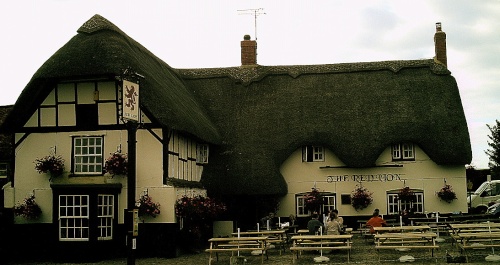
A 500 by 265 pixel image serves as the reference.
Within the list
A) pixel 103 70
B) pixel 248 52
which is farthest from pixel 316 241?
pixel 248 52

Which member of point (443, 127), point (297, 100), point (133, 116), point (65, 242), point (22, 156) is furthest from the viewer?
point (297, 100)

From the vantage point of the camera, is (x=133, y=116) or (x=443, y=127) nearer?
(x=133, y=116)

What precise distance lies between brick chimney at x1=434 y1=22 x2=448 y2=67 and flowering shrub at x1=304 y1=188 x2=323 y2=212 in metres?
9.98

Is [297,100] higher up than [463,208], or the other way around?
[297,100]

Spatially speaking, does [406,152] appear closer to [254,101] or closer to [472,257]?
[254,101]

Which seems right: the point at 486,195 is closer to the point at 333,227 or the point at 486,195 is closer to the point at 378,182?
the point at 378,182

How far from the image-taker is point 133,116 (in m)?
14.1

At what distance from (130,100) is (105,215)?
318 inches

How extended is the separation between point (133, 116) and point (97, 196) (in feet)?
24.4

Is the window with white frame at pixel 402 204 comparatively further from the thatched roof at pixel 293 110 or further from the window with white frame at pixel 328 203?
the window with white frame at pixel 328 203

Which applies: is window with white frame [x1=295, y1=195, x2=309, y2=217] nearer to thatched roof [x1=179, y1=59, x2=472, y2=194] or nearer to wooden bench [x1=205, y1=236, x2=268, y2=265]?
thatched roof [x1=179, y1=59, x2=472, y2=194]

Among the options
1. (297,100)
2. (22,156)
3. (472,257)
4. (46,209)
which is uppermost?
(297,100)

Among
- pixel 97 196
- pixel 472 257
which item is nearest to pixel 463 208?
pixel 472 257

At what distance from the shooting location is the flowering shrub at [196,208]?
838 inches
